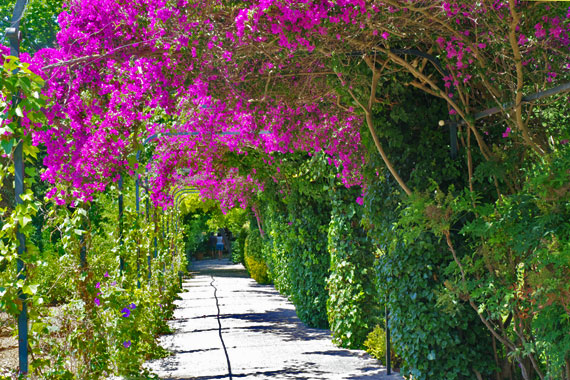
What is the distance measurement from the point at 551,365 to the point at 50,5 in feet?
50.3

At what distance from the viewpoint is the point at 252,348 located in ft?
27.9

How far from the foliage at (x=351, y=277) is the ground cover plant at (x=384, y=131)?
4.61 feet

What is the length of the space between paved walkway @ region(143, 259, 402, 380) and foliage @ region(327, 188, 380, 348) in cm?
29

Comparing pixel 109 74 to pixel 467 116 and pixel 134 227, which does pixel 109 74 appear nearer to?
pixel 134 227

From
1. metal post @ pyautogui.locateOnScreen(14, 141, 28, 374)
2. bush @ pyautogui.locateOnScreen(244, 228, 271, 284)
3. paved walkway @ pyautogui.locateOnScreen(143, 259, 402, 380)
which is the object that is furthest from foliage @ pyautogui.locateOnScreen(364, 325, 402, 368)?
bush @ pyautogui.locateOnScreen(244, 228, 271, 284)

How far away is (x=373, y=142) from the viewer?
17.6ft

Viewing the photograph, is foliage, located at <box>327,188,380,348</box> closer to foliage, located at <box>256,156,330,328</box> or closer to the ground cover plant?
foliage, located at <box>256,156,330,328</box>

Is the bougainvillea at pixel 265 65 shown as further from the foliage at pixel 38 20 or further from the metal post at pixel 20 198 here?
the foliage at pixel 38 20

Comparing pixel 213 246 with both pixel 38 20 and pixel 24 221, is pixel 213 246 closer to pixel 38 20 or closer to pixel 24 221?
pixel 38 20

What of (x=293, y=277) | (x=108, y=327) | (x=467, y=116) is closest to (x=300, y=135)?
(x=467, y=116)

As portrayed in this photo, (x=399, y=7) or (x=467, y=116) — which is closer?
(x=399, y=7)

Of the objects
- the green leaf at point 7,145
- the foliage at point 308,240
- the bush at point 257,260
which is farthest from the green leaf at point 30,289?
the bush at point 257,260

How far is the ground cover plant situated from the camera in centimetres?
353

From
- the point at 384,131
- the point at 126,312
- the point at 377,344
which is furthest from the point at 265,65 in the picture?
the point at 377,344
